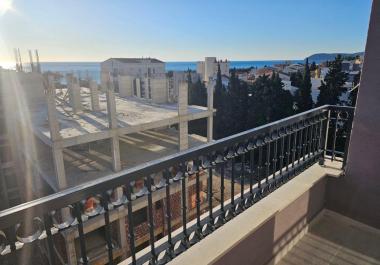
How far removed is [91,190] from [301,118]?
2269 mm

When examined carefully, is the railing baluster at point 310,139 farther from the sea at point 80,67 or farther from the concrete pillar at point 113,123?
the sea at point 80,67

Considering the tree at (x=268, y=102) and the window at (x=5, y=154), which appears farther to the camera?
the tree at (x=268, y=102)

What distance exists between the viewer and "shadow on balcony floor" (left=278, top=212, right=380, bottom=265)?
2.52 m

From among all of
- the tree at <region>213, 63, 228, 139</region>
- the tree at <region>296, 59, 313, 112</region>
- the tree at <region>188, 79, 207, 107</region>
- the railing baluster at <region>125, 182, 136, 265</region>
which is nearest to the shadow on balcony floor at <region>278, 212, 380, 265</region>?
the railing baluster at <region>125, 182, 136, 265</region>

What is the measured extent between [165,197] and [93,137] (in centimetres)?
1036

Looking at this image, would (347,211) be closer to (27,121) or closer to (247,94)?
(27,121)

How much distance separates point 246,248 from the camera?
208cm

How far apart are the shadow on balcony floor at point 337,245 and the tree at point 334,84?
18.3 meters

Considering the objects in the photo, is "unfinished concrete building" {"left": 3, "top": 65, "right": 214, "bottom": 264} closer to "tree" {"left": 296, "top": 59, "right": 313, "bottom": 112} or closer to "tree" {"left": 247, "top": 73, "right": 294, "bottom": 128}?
"tree" {"left": 247, "top": 73, "right": 294, "bottom": 128}

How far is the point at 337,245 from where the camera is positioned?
271cm

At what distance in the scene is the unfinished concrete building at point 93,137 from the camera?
10820 millimetres

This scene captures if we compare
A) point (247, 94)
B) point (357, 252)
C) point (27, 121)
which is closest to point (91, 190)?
point (357, 252)


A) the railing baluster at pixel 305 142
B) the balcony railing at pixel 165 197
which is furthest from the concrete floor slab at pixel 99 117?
the balcony railing at pixel 165 197

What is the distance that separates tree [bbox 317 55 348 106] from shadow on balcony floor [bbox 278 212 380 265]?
18309 millimetres
